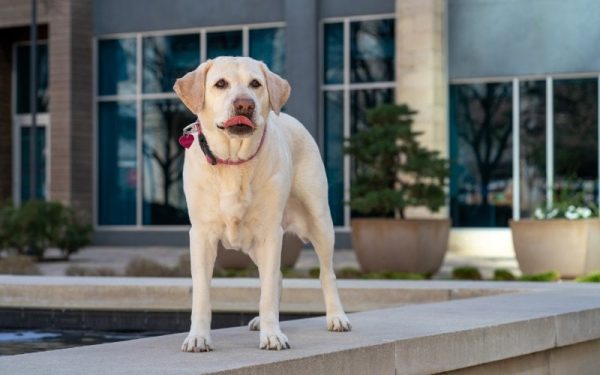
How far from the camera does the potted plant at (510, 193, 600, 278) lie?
15.3 m

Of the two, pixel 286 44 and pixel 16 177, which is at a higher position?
pixel 286 44

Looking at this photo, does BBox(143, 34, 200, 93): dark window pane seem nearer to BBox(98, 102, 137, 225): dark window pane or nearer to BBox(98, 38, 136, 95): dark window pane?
BBox(98, 38, 136, 95): dark window pane

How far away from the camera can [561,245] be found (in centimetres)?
1530

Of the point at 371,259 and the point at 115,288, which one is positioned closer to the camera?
Result: the point at 115,288

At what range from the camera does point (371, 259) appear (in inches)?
647

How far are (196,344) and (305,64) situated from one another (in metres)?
19.7

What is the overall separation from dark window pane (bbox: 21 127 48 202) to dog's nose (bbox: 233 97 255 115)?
2372 centimetres

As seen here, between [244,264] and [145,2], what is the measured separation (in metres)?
12.1

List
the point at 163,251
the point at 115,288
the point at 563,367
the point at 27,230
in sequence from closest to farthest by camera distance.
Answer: the point at 563,367, the point at 115,288, the point at 27,230, the point at 163,251

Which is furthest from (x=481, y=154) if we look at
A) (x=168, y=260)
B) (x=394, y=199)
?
(x=394, y=199)

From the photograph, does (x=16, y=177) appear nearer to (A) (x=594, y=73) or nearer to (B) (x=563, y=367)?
(A) (x=594, y=73)

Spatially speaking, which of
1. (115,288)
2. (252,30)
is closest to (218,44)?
(252,30)

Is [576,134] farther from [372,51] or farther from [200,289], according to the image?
[200,289]

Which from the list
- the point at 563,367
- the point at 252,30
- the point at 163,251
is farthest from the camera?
the point at 252,30
